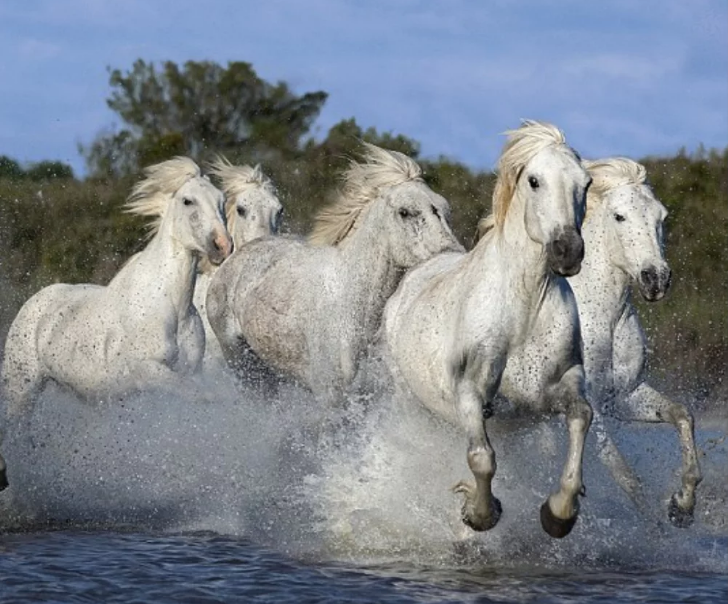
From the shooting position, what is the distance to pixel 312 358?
9.74m

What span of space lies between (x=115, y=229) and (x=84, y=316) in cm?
1175

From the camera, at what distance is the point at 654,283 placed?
8.07 metres

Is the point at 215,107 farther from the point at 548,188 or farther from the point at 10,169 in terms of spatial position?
the point at 548,188

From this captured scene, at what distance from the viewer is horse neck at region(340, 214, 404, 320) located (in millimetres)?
9359

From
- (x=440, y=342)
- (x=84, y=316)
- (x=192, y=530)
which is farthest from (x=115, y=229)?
(x=440, y=342)

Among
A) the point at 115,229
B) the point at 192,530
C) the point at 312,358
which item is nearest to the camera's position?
the point at 192,530

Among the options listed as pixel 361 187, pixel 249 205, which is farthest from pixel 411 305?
pixel 249 205

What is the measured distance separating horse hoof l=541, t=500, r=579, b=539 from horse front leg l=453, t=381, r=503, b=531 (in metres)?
0.19

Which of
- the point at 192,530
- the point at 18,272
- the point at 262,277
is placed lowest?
the point at 192,530

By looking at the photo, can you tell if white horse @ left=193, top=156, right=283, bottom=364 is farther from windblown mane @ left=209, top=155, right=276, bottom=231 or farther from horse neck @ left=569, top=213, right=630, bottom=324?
horse neck @ left=569, top=213, right=630, bottom=324

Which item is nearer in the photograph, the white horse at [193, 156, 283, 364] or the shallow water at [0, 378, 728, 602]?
the shallow water at [0, 378, 728, 602]

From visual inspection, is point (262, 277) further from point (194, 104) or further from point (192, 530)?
point (194, 104)

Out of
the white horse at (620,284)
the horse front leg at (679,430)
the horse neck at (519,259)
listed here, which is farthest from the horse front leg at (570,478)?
the white horse at (620,284)

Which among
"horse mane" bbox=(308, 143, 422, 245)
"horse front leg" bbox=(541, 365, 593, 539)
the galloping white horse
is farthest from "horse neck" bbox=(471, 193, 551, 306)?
"horse mane" bbox=(308, 143, 422, 245)
